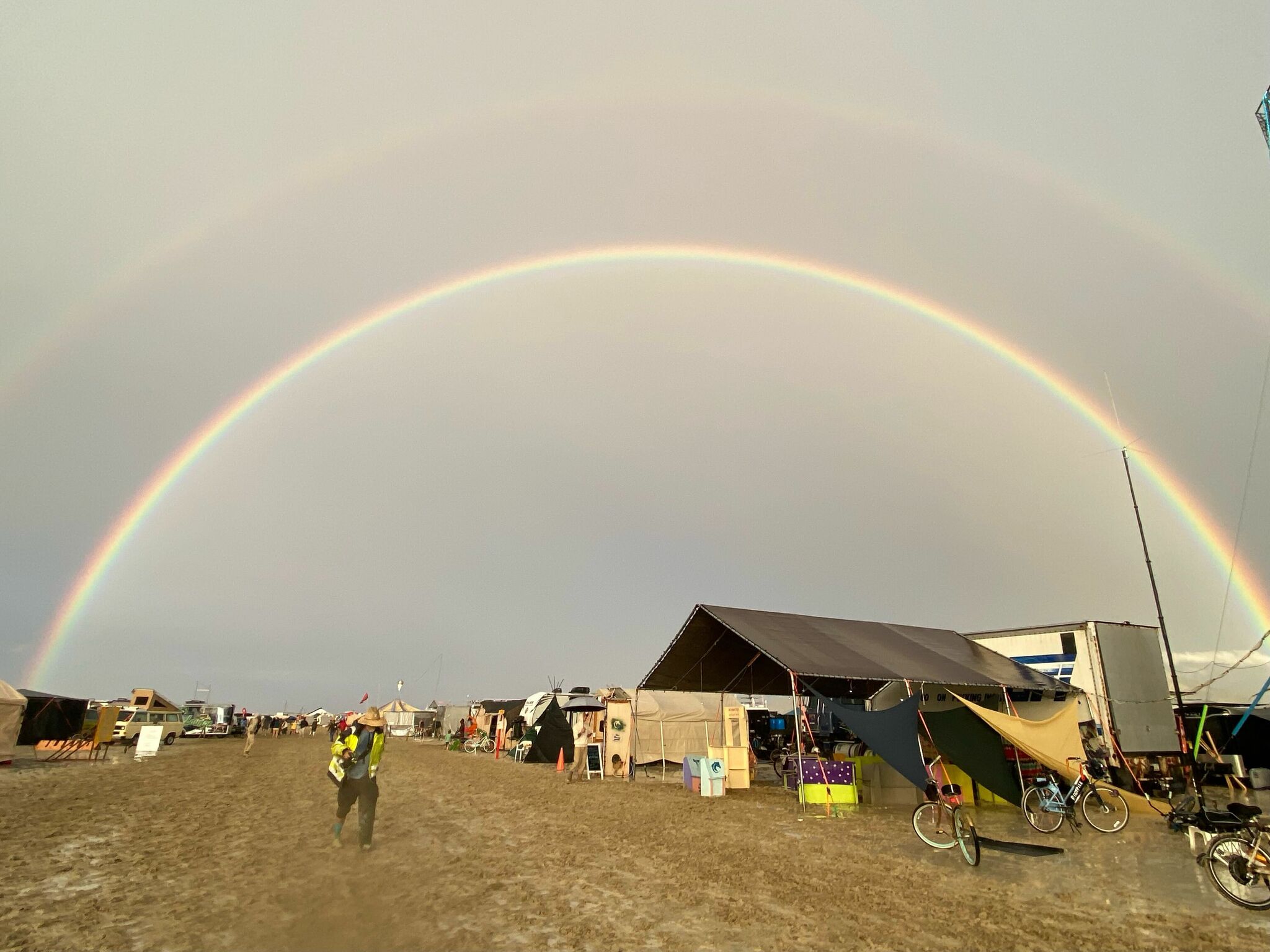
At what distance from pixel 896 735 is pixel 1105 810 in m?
6.56

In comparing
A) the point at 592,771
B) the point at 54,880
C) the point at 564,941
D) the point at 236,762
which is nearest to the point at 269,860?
the point at 54,880

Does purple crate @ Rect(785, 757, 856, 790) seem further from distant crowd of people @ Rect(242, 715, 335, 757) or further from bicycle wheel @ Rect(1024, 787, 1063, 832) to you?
distant crowd of people @ Rect(242, 715, 335, 757)

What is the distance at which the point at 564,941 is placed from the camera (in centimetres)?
588

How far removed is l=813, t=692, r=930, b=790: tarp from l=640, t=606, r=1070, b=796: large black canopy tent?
0.04 ft

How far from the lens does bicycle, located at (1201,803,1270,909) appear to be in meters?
7.35

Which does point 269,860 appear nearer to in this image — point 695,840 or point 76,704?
point 695,840

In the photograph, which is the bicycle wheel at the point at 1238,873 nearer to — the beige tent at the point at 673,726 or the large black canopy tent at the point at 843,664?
the large black canopy tent at the point at 843,664

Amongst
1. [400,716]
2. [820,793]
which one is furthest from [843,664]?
[400,716]

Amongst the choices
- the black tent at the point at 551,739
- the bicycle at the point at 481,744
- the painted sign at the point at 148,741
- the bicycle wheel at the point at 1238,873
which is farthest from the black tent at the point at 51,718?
the bicycle wheel at the point at 1238,873

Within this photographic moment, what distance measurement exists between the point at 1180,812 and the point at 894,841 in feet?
13.0

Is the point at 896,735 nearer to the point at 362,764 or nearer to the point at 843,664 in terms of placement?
the point at 843,664

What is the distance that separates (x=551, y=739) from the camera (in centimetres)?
2962

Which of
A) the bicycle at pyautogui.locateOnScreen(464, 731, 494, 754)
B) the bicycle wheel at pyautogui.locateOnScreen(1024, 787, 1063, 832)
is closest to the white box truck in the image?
the bicycle wheel at pyautogui.locateOnScreen(1024, 787, 1063, 832)

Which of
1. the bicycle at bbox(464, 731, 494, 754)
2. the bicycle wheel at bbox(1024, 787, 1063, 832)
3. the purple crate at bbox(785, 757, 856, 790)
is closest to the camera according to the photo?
the bicycle wheel at bbox(1024, 787, 1063, 832)
